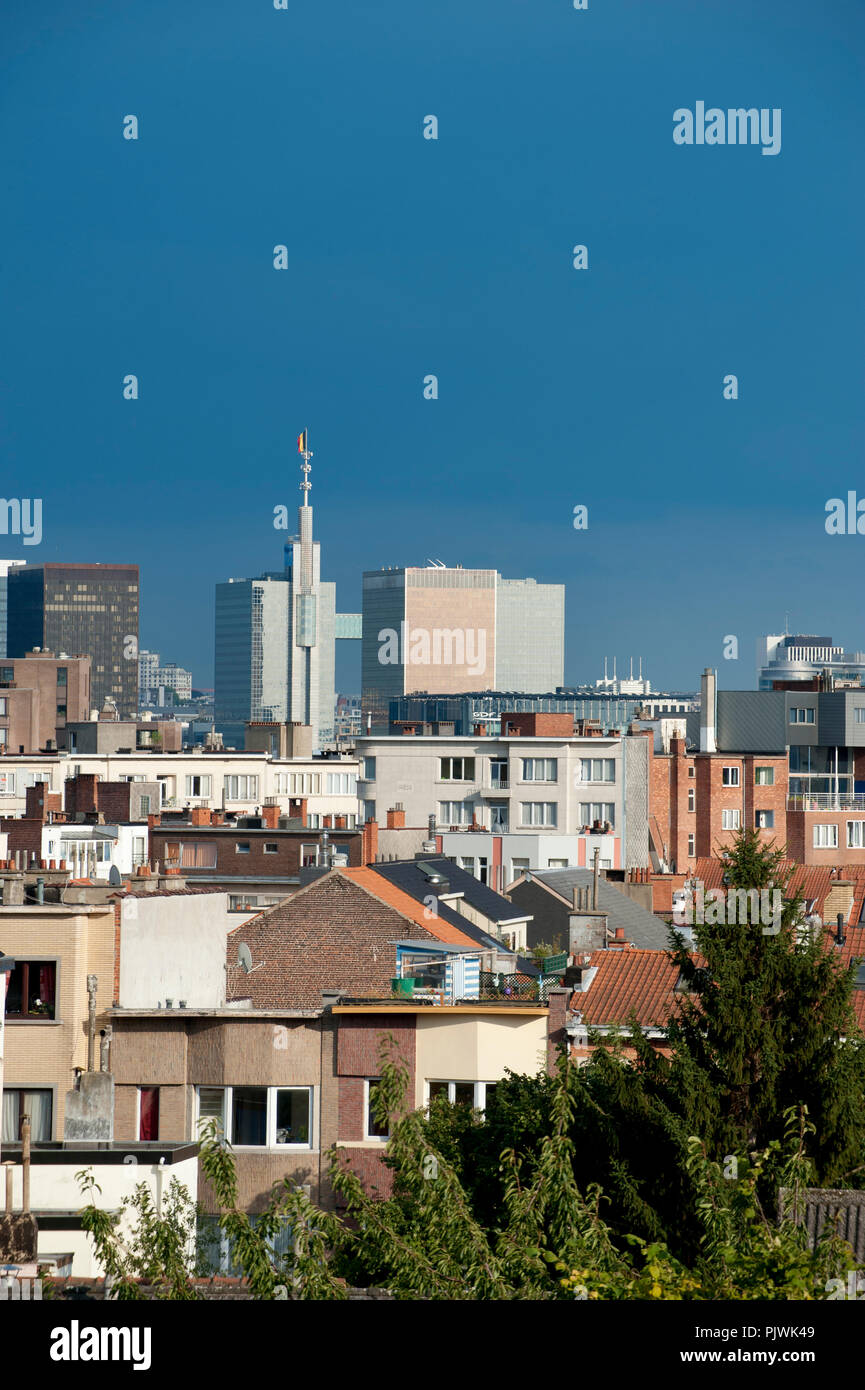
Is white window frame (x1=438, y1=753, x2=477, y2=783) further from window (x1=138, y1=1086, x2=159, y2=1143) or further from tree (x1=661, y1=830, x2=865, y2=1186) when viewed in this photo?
tree (x1=661, y1=830, x2=865, y2=1186)

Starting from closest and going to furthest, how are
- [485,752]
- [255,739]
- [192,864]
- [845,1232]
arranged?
[845,1232] < [192,864] < [485,752] < [255,739]

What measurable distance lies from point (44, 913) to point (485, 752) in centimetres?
5813

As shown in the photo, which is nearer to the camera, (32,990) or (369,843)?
(32,990)

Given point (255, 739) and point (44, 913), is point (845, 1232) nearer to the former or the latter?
point (44, 913)

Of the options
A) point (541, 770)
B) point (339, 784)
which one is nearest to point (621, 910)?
point (541, 770)

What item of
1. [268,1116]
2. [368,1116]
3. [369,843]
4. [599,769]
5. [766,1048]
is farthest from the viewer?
[599,769]

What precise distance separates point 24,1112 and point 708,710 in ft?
278

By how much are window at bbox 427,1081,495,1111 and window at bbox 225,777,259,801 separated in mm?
70348

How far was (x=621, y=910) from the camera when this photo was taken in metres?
45.5

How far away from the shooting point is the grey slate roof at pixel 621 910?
43062mm

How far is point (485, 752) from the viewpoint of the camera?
79562 millimetres

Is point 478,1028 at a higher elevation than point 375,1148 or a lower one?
higher

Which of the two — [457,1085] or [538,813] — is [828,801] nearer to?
[538,813]
